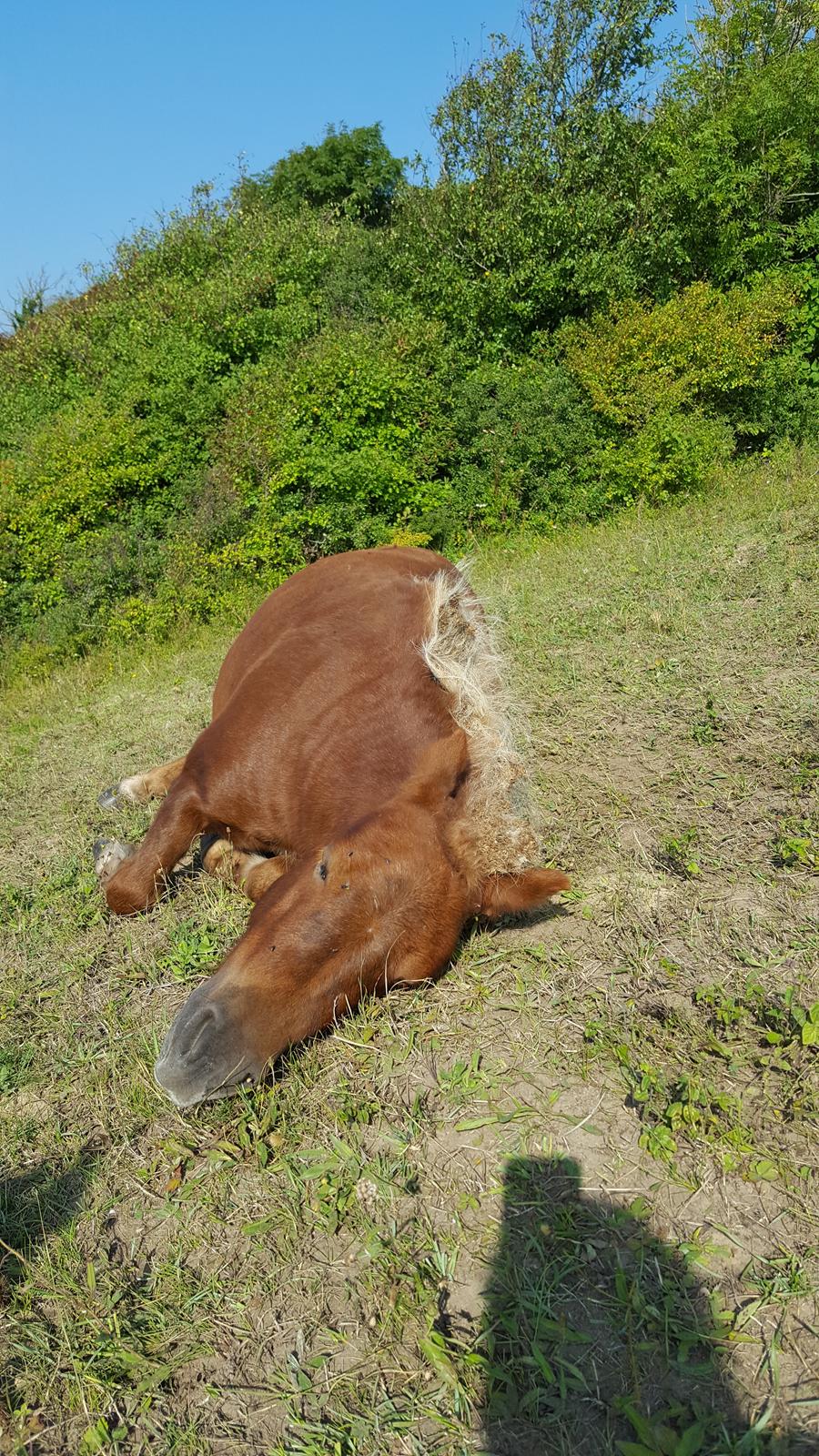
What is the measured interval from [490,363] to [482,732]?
524 inches

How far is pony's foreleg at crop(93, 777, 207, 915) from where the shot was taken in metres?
3.84

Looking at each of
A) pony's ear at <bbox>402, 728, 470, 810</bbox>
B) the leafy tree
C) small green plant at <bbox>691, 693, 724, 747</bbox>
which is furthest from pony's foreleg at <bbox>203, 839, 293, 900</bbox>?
the leafy tree

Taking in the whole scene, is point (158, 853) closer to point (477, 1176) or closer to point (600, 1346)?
point (477, 1176)

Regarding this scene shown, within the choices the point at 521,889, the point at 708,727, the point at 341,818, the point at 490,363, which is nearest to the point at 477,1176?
the point at 521,889

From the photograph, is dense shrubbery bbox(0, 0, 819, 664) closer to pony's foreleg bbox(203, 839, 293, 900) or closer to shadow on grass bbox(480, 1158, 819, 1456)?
pony's foreleg bbox(203, 839, 293, 900)

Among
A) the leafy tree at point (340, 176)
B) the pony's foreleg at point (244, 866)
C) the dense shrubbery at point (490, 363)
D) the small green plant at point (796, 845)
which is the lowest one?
the small green plant at point (796, 845)

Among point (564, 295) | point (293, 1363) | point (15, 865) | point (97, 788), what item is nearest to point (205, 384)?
point (564, 295)

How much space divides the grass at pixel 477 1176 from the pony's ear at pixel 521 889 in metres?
0.29

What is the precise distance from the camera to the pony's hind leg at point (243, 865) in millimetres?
3662

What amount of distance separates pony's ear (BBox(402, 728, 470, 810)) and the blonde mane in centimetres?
6

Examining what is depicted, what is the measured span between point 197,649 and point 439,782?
306 inches

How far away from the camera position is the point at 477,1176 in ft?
8.07

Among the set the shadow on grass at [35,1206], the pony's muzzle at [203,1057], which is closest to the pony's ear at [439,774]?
the pony's muzzle at [203,1057]

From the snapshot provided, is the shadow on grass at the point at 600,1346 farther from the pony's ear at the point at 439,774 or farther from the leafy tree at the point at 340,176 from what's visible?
the leafy tree at the point at 340,176
